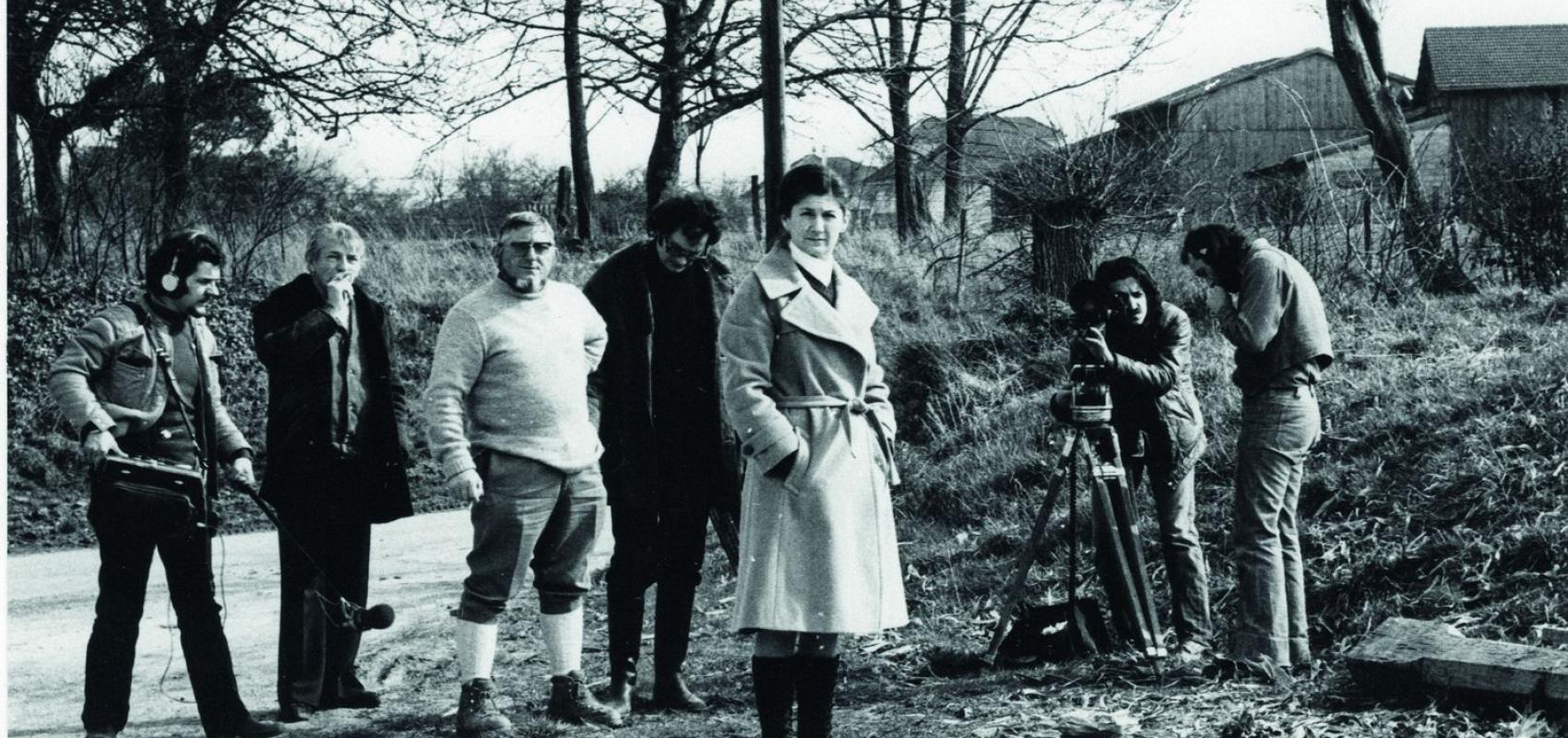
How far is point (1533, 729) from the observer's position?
4707 mm

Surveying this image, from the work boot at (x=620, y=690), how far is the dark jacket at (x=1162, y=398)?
2.30m

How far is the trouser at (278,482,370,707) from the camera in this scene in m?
5.59

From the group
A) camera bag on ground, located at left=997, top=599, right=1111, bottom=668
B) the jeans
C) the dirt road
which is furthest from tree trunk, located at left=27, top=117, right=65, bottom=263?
the jeans

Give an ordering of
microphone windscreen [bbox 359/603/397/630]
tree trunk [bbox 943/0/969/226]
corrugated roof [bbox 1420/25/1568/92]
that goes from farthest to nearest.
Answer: corrugated roof [bbox 1420/25/1568/92] → tree trunk [bbox 943/0/969/226] → microphone windscreen [bbox 359/603/397/630]

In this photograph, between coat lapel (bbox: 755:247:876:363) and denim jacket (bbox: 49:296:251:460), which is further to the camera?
denim jacket (bbox: 49:296:251:460)

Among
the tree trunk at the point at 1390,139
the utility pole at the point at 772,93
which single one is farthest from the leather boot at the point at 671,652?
the tree trunk at the point at 1390,139

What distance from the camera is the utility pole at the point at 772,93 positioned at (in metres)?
9.98

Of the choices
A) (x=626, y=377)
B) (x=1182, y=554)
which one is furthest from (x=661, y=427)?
(x=1182, y=554)

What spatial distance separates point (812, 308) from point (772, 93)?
5925 mm

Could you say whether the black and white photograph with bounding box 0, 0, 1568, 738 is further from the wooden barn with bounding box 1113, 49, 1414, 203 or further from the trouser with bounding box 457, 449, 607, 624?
the wooden barn with bounding box 1113, 49, 1414, 203

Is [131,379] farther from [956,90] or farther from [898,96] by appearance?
[956,90]

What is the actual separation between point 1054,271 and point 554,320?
957cm

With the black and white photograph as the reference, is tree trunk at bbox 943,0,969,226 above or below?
above

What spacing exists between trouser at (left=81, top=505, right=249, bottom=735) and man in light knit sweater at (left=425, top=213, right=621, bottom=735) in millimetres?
840
